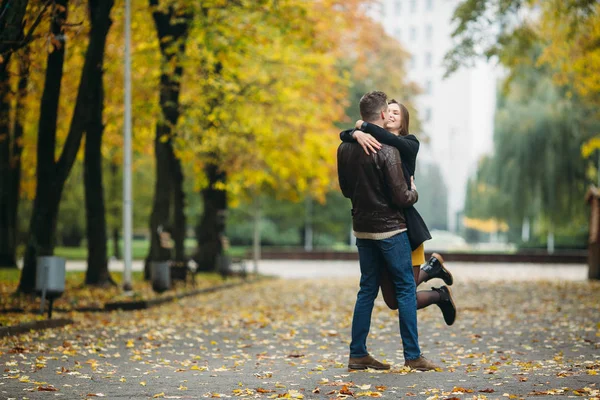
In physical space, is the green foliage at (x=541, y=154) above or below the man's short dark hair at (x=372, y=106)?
above

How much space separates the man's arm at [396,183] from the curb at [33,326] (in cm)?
539

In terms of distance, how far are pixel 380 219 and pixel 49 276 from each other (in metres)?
7.06

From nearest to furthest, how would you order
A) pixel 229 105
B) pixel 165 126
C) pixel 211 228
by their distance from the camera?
1. pixel 165 126
2. pixel 229 105
3. pixel 211 228

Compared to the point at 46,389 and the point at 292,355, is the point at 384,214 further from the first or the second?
the point at 46,389

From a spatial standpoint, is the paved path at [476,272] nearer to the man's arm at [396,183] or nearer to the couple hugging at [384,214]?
the couple hugging at [384,214]

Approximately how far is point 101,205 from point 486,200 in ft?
99.2

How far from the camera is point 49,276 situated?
13.7 m

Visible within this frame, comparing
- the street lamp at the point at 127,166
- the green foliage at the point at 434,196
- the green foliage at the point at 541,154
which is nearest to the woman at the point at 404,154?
the street lamp at the point at 127,166

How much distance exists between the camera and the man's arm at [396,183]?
7738 millimetres

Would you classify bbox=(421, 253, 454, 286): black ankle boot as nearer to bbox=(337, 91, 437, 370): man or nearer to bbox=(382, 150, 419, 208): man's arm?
bbox=(337, 91, 437, 370): man

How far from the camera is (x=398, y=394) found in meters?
6.84

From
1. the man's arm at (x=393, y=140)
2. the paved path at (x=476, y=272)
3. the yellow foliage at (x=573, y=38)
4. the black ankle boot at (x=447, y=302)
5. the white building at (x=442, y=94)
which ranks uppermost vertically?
the white building at (x=442, y=94)

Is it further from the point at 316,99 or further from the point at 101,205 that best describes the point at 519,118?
the point at 101,205

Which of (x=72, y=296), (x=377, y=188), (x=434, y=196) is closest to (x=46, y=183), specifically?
(x=72, y=296)
